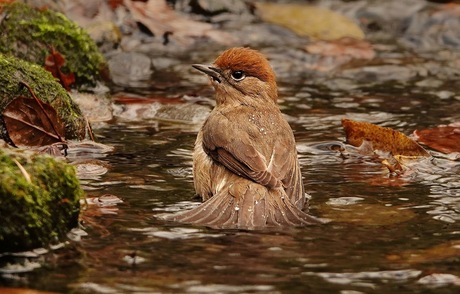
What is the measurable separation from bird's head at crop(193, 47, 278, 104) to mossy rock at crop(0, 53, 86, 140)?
1.05 metres

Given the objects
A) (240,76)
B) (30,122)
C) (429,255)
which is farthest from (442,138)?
(30,122)

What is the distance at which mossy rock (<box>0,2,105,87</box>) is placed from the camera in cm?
930

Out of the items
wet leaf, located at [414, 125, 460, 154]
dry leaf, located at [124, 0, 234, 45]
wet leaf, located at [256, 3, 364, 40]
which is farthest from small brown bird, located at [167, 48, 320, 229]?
wet leaf, located at [256, 3, 364, 40]

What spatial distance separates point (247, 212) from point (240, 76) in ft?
6.86

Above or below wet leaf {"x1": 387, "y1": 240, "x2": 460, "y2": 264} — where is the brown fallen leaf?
above

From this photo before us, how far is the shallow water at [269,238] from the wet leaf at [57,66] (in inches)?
44.4

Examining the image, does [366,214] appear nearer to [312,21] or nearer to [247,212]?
[247,212]

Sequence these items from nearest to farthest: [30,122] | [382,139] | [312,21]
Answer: [30,122], [382,139], [312,21]

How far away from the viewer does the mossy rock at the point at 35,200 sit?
15.6 ft

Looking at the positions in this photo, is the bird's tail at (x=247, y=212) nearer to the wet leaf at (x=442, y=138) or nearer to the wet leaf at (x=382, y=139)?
the wet leaf at (x=382, y=139)

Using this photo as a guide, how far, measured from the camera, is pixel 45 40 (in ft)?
30.7

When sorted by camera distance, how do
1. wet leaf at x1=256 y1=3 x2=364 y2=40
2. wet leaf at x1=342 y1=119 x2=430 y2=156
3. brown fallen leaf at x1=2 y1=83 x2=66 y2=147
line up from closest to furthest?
brown fallen leaf at x1=2 y1=83 x2=66 y2=147 < wet leaf at x1=342 y1=119 x2=430 y2=156 < wet leaf at x1=256 y1=3 x2=364 y2=40

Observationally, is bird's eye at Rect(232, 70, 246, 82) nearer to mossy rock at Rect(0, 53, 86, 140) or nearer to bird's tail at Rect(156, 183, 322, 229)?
mossy rock at Rect(0, 53, 86, 140)

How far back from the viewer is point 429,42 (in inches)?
502
